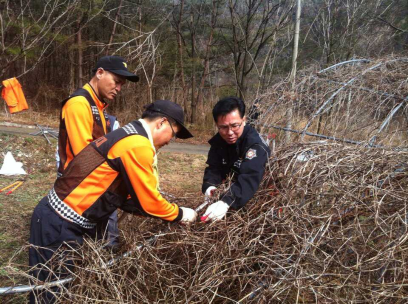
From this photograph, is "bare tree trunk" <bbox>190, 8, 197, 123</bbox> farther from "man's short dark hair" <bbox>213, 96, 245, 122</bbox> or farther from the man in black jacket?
"man's short dark hair" <bbox>213, 96, 245, 122</bbox>

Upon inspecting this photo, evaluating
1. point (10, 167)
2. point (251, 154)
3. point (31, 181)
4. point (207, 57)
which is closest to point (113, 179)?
point (251, 154)

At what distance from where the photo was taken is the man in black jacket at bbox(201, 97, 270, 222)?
192 centimetres

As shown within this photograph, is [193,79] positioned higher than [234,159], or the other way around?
[193,79]

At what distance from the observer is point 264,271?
→ 163 centimetres

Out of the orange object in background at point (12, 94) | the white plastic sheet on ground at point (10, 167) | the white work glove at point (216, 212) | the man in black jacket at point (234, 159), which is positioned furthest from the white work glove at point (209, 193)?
the orange object in background at point (12, 94)

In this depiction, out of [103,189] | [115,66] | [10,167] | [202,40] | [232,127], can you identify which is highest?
[202,40]

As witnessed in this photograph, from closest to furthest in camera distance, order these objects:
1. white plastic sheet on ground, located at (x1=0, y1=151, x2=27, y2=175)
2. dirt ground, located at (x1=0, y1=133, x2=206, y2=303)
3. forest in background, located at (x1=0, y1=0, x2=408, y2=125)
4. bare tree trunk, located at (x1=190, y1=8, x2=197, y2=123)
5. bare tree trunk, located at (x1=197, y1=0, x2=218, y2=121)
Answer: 1. dirt ground, located at (x1=0, y1=133, x2=206, y2=303)
2. white plastic sheet on ground, located at (x1=0, y1=151, x2=27, y2=175)
3. forest in background, located at (x1=0, y1=0, x2=408, y2=125)
4. bare tree trunk, located at (x1=197, y1=0, x2=218, y2=121)
5. bare tree trunk, located at (x1=190, y1=8, x2=197, y2=123)

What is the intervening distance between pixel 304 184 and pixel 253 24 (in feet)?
35.6

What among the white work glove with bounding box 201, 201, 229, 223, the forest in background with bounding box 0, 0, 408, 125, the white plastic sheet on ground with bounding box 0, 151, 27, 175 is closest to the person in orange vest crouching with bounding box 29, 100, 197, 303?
the white work glove with bounding box 201, 201, 229, 223

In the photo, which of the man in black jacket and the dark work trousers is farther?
the man in black jacket

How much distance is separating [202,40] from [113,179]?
506 inches

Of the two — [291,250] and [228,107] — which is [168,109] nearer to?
[228,107]

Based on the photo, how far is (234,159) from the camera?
2381 mm

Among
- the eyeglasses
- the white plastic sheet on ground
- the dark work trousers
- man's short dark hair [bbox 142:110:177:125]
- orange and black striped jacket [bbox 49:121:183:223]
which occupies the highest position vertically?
man's short dark hair [bbox 142:110:177:125]
